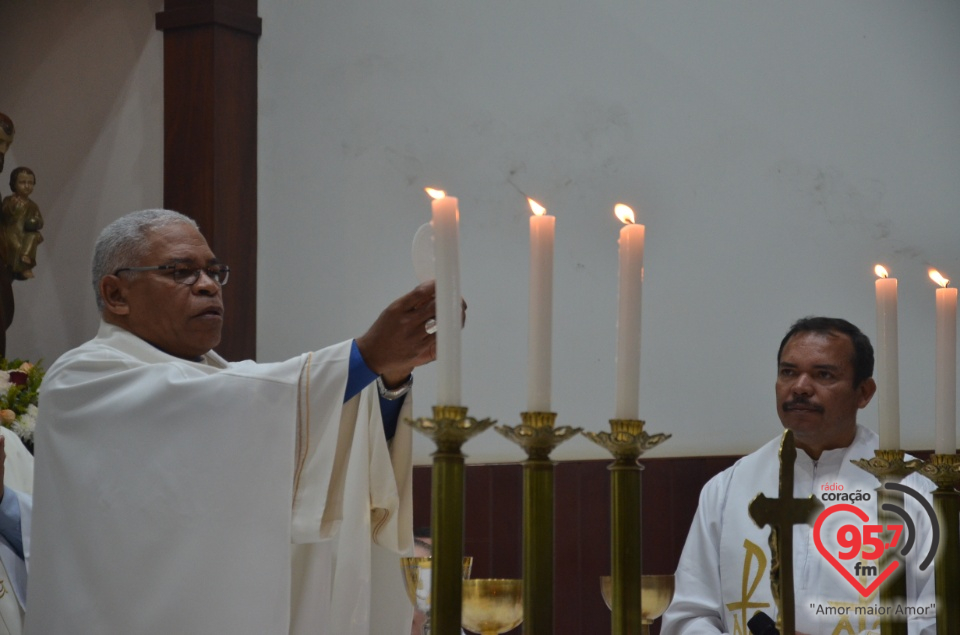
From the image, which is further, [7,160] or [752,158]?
[7,160]

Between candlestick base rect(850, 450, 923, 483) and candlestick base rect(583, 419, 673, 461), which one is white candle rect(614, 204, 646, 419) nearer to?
candlestick base rect(583, 419, 673, 461)

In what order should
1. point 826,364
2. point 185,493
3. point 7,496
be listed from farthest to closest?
point 826,364 → point 7,496 → point 185,493

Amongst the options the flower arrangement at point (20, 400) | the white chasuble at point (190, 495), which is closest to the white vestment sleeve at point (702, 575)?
the white chasuble at point (190, 495)

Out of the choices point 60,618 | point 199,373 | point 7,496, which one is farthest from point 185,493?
point 7,496

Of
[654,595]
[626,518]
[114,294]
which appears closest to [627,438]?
[626,518]

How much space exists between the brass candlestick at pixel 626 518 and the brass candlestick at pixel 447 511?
0.60 feet

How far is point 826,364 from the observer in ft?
14.8

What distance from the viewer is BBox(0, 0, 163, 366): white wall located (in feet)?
19.9

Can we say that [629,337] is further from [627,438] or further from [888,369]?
[888,369]

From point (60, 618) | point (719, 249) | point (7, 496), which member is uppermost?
point (719, 249)

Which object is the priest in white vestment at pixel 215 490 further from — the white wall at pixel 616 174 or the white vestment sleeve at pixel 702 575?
the white wall at pixel 616 174

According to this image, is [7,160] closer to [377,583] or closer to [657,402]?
[657,402]

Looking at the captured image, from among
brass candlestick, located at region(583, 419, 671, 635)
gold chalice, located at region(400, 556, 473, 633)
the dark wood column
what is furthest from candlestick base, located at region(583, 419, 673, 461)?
the dark wood column

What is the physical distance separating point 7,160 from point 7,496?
3003 millimetres
